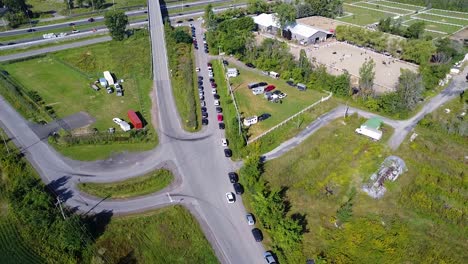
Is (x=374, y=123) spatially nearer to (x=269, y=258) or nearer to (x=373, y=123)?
(x=373, y=123)

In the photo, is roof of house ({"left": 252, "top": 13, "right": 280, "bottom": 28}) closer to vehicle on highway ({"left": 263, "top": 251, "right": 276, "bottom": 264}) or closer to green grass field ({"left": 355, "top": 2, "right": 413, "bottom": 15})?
green grass field ({"left": 355, "top": 2, "right": 413, "bottom": 15})

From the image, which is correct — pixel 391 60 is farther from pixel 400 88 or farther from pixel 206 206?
pixel 206 206

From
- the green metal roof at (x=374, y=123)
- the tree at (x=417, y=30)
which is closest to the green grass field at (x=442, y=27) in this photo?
the tree at (x=417, y=30)

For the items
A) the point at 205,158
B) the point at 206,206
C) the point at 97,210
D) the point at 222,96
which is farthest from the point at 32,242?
the point at 222,96

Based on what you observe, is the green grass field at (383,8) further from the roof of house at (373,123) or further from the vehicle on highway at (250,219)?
the vehicle on highway at (250,219)

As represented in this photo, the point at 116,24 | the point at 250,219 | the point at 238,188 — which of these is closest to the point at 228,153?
the point at 238,188

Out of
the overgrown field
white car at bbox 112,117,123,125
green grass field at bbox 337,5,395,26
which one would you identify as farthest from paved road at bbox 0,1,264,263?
green grass field at bbox 337,5,395,26
